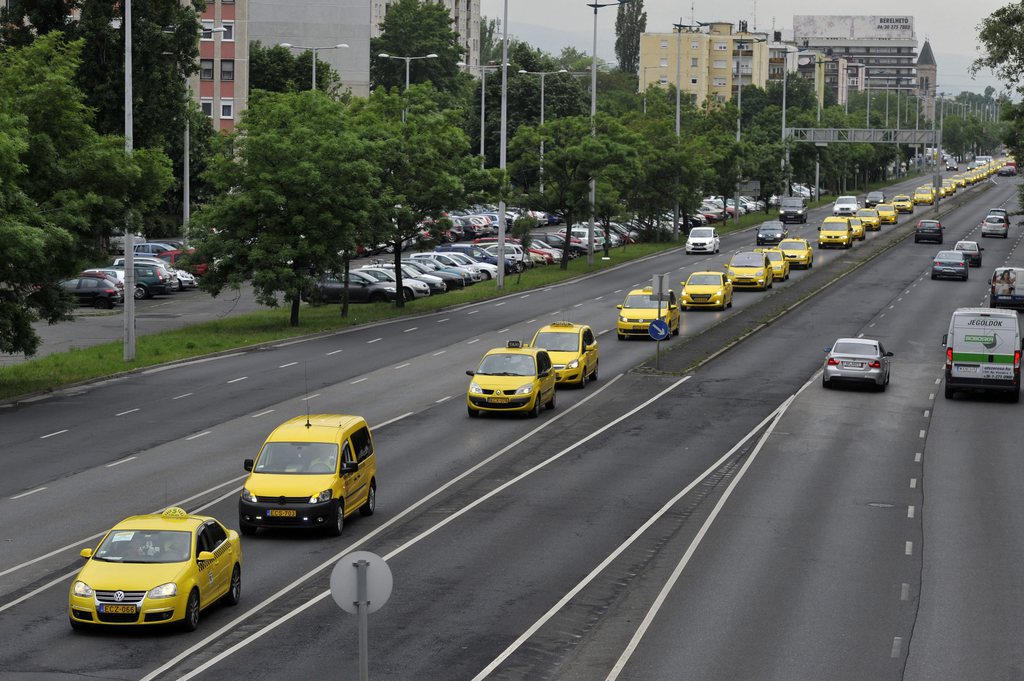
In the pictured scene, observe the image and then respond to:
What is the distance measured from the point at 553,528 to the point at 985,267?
60.3 metres

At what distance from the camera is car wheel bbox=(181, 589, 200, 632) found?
18.5 m

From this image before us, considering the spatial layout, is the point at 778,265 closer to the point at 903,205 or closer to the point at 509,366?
the point at 509,366

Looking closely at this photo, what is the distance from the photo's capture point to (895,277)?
73.3 m

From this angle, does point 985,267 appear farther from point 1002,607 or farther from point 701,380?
point 1002,607

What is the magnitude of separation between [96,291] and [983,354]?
37.8 meters

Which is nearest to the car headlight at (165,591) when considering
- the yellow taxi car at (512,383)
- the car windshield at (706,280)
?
the yellow taxi car at (512,383)

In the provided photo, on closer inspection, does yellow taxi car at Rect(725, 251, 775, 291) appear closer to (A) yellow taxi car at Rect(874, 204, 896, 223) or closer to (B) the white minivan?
(B) the white minivan

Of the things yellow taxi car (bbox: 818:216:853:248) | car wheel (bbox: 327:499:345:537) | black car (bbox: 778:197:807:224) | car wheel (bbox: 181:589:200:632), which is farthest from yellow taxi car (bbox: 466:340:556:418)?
black car (bbox: 778:197:807:224)

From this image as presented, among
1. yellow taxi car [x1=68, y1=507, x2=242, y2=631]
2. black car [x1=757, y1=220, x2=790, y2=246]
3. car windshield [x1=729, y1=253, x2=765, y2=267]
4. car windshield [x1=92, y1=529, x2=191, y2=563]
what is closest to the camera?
yellow taxi car [x1=68, y1=507, x2=242, y2=631]

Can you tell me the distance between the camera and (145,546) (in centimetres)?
1905

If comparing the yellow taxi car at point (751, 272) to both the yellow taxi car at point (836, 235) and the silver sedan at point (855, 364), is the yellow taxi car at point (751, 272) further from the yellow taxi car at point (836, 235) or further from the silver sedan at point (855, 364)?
the silver sedan at point (855, 364)

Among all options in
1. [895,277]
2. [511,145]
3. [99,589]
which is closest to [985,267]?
[895,277]

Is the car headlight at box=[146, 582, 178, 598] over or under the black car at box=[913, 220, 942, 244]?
under

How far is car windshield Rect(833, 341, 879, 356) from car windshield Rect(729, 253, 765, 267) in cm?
2538
